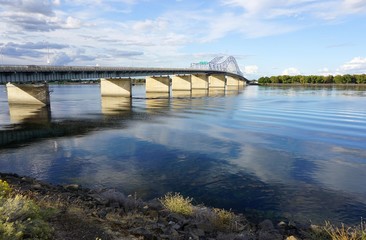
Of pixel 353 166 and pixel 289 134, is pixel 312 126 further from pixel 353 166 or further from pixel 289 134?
pixel 353 166

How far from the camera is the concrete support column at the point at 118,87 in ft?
381

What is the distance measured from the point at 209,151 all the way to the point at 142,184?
1066 cm

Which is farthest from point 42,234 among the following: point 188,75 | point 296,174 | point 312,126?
point 188,75

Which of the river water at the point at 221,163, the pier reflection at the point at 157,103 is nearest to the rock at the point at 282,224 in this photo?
the river water at the point at 221,163

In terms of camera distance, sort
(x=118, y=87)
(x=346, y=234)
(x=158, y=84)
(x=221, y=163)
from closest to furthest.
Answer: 1. (x=346, y=234)
2. (x=221, y=163)
3. (x=118, y=87)
4. (x=158, y=84)

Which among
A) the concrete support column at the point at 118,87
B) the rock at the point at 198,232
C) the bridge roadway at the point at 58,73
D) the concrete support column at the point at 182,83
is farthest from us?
the concrete support column at the point at 182,83

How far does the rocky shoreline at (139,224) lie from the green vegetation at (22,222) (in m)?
0.47

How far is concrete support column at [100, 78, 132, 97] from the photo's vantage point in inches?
4567

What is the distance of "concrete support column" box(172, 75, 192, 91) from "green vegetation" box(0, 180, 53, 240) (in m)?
172

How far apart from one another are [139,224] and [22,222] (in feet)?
13.2

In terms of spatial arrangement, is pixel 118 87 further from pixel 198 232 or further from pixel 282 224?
pixel 198 232

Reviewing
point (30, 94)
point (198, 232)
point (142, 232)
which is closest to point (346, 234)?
point (198, 232)

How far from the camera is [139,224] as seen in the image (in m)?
10.9

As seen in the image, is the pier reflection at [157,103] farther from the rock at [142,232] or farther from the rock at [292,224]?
the rock at [142,232]
